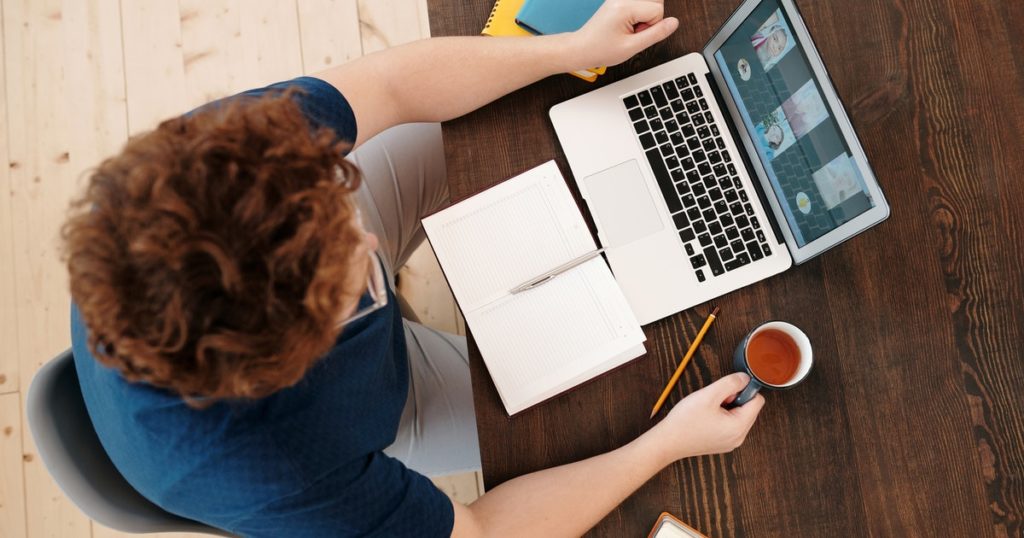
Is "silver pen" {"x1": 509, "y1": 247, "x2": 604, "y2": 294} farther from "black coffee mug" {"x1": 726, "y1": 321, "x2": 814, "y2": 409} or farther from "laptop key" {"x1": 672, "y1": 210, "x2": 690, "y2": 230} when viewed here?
"black coffee mug" {"x1": 726, "y1": 321, "x2": 814, "y2": 409}

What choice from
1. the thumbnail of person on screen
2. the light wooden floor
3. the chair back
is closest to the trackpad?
the thumbnail of person on screen

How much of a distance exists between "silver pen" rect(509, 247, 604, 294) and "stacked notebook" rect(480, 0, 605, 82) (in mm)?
262

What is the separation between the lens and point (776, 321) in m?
0.92

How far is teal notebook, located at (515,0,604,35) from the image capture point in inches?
39.4

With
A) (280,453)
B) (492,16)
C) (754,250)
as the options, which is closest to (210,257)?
(280,453)

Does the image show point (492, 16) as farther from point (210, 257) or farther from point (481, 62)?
point (210, 257)

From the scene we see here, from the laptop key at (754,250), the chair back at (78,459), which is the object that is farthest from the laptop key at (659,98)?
the chair back at (78,459)

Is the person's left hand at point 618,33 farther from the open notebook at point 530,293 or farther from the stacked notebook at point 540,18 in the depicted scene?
the open notebook at point 530,293

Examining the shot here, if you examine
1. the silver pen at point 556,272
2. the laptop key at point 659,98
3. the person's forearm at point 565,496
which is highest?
the laptop key at point 659,98

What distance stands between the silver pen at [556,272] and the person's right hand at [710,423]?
0.23 metres

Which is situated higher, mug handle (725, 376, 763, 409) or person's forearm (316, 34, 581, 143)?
person's forearm (316, 34, 581, 143)

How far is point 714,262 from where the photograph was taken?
949 millimetres

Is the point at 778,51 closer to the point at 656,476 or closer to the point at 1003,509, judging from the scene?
the point at 656,476

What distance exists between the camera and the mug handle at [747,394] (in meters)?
0.88
